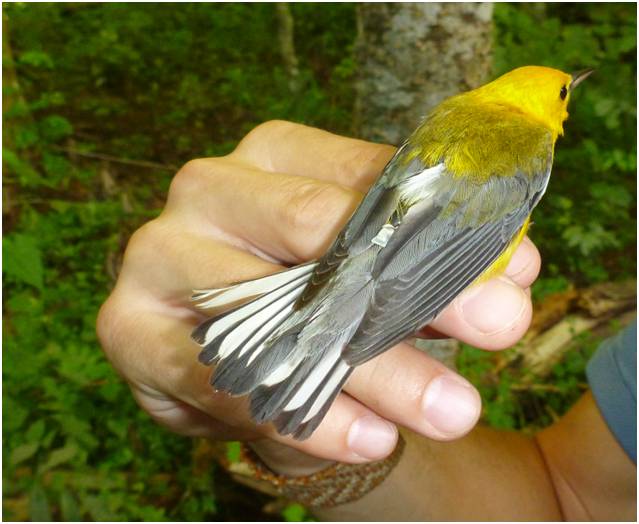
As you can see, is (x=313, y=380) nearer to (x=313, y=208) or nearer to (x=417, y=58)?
(x=313, y=208)

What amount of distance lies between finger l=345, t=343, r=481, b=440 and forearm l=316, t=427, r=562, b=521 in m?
0.64

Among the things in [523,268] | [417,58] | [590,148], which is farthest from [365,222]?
[590,148]

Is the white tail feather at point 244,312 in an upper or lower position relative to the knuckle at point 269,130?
lower

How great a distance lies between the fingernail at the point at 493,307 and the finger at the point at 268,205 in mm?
283

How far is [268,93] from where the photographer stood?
6.18 metres

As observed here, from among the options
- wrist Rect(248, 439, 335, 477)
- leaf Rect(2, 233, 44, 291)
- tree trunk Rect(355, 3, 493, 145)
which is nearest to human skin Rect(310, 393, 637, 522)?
wrist Rect(248, 439, 335, 477)

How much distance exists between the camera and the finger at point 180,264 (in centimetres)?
117

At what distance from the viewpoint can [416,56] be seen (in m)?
2.02

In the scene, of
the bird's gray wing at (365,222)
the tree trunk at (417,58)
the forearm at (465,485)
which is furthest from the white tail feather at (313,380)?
the tree trunk at (417,58)

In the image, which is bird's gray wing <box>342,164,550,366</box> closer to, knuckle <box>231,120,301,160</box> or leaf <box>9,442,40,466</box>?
knuckle <box>231,120,301,160</box>

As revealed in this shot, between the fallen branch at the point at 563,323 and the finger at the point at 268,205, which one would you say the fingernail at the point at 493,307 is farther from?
the fallen branch at the point at 563,323

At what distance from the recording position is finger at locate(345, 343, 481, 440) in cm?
99

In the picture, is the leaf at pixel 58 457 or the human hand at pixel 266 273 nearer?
the human hand at pixel 266 273

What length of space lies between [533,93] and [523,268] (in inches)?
20.3
